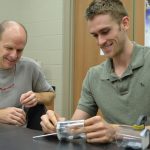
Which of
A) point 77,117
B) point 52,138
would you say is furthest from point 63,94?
point 52,138

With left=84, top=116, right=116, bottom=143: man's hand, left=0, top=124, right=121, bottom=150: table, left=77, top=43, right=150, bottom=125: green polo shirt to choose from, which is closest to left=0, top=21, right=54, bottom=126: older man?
left=77, top=43, right=150, bottom=125: green polo shirt

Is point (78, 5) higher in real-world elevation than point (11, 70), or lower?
higher

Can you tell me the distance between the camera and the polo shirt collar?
159cm

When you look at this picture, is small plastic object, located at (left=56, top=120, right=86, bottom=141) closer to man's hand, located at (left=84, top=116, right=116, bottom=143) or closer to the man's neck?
man's hand, located at (left=84, top=116, right=116, bottom=143)

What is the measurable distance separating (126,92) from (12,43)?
790 mm

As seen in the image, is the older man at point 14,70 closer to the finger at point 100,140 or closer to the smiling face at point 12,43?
the smiling face at point 12,43

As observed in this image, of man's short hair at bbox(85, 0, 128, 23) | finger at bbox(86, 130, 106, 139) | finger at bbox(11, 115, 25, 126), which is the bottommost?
finger at bbox(11, 115, 25, 126)

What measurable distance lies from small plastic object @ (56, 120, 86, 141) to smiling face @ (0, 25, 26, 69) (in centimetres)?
92

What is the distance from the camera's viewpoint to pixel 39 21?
3.81 meters

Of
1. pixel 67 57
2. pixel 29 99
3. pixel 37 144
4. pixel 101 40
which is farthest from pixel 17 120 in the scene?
pixel 67 57

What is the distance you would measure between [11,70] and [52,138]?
3.27ft

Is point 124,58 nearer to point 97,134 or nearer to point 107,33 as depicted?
point 107,33

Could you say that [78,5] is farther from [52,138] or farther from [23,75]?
[52,138]

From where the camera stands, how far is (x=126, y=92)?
1.58 meters
